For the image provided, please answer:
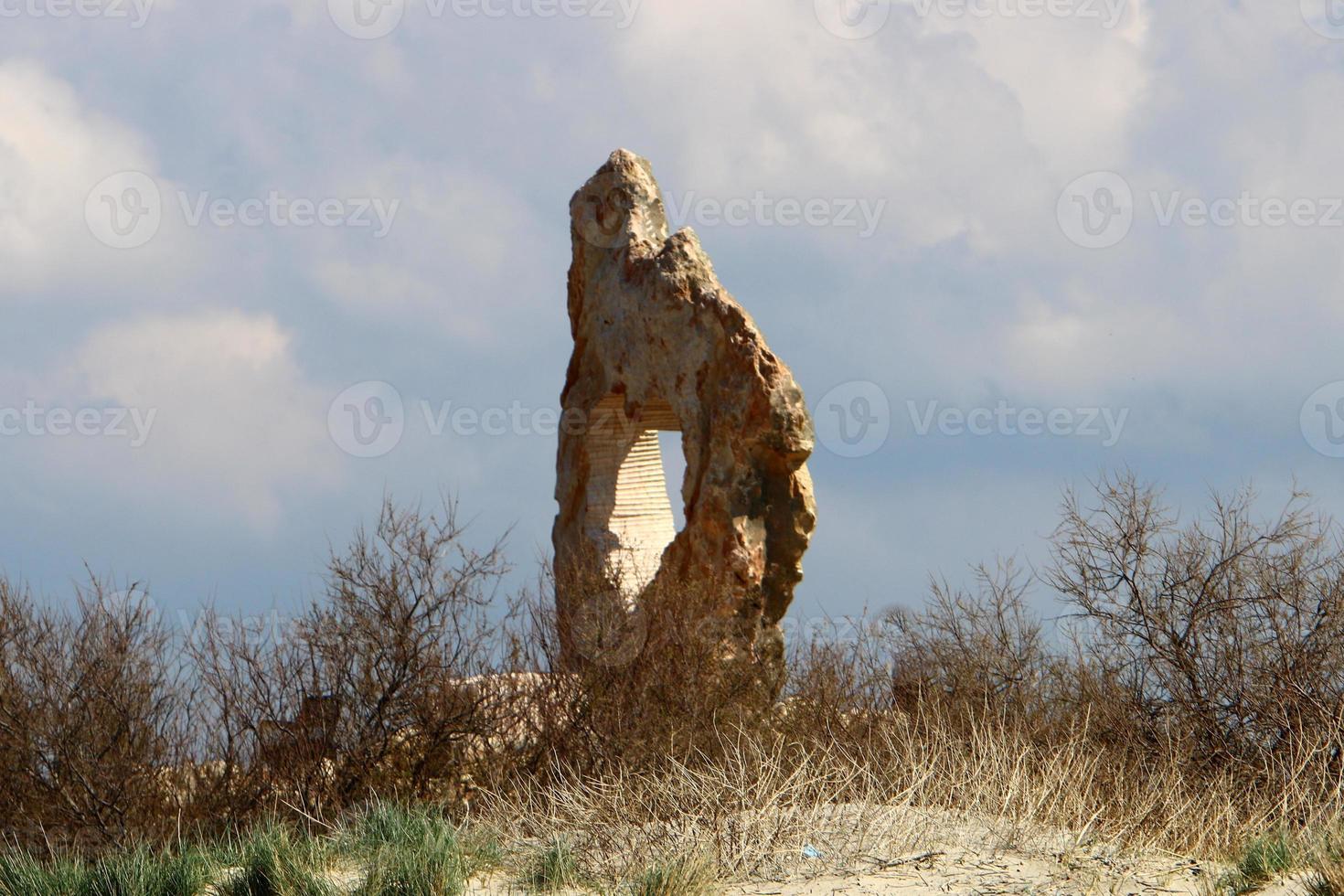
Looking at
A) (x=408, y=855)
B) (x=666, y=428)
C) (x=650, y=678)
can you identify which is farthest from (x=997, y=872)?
(x=666, y=428)

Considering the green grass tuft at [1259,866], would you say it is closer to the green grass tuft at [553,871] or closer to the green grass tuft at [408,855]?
the green grass tuft at [553,871]

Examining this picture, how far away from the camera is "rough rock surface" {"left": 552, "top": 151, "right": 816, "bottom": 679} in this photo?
12.9 meters

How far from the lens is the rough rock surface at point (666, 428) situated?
42.4 feet

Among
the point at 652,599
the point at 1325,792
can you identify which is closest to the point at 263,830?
the point at 652,599

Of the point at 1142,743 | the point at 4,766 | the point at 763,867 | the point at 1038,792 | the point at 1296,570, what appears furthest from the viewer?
the point at 1296,570

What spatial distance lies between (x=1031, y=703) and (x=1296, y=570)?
275 centimetres

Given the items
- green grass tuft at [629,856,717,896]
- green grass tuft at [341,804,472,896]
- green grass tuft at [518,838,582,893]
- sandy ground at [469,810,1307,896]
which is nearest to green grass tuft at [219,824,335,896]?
green grass tuft at [341,804,472,896]

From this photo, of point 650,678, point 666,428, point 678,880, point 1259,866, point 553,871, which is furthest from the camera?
point 666,428

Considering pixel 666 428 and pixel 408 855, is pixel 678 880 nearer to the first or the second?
pixel 408 855

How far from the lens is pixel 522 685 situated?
11.4 meters

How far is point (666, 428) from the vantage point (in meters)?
14.6

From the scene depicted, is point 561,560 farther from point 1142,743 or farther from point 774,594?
point 1142,743

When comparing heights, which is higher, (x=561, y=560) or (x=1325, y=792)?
(x=561, y=560)

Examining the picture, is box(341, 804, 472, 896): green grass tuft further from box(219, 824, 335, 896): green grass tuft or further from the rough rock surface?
the rough rock surface
